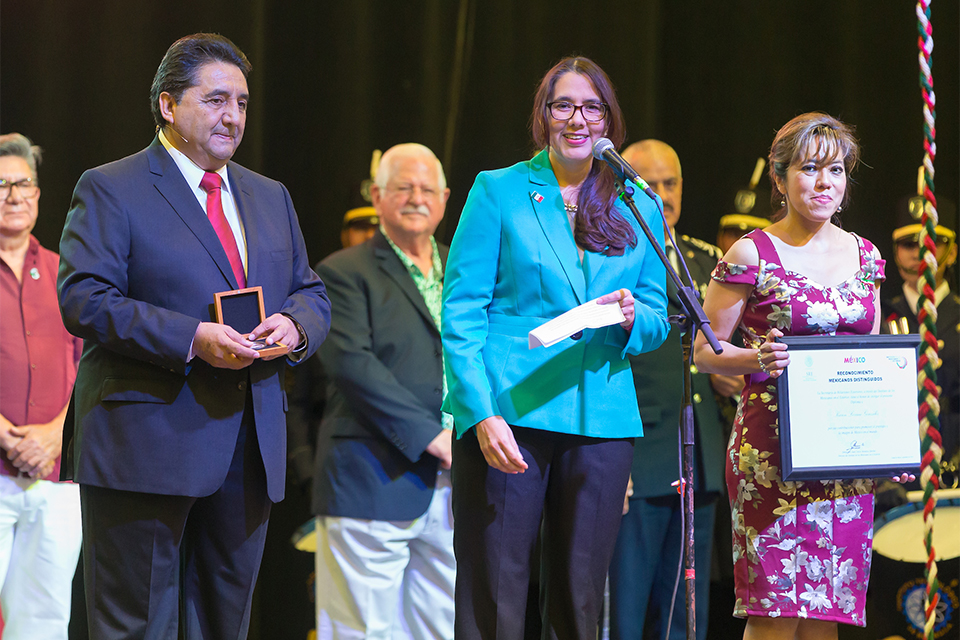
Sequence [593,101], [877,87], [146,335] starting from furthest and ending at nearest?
[877,87]
[593,101]
[146,335]

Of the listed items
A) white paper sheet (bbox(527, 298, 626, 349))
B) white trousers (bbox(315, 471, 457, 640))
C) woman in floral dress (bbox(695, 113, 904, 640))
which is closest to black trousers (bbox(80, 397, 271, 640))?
white paper sheet (bbox(527, 298, 626, 349))

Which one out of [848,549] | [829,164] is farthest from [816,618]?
[829,164]

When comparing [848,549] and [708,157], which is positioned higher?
[708,157]

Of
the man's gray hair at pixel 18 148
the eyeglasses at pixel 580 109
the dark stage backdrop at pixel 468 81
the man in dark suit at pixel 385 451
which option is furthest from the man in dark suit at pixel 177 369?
the dark stage backdrop at pixel 468 81

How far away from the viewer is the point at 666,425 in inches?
129

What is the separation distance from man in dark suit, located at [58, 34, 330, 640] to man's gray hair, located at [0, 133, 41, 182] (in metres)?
1.34

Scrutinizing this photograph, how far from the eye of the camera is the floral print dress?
2213 mm

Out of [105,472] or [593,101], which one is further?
[593,101]

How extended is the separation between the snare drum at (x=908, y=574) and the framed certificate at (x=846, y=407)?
5.40 feet

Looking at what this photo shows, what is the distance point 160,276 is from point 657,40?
3030mm

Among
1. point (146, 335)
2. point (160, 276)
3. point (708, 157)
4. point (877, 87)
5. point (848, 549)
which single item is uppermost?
point (877, 87)

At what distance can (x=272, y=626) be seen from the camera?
12.9 feet

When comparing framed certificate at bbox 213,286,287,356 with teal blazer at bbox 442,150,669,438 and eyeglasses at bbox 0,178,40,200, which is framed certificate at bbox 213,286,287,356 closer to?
teal blazer at bbox 442,150,669,438

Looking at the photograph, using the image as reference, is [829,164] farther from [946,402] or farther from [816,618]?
[946,402]
